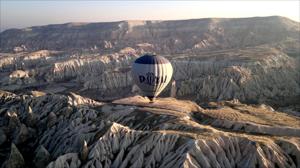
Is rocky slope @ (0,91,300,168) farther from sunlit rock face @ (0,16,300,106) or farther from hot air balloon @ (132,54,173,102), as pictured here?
sunlit rock face @ (0,16,300,106)

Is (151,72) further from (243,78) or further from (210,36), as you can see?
(210,36)

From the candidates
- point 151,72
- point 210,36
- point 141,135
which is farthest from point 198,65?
point 141,135

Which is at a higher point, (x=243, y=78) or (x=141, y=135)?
(x=141, y=135)

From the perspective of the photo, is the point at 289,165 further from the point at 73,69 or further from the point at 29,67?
the point at 29,67

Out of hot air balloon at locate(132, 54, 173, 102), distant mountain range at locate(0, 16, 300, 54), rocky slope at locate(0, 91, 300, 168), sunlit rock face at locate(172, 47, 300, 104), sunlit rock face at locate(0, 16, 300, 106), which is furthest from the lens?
distant mountain range at locate(0, 16, 300, 54)

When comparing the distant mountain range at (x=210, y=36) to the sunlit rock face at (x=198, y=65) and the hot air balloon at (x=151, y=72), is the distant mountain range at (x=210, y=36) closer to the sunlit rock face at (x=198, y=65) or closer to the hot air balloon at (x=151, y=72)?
the sunlit rock face at (x=198, y=65)

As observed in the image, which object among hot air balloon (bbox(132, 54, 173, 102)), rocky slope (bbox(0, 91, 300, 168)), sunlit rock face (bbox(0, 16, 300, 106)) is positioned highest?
hot air balloon (bbox(132, 54, 173, 102))

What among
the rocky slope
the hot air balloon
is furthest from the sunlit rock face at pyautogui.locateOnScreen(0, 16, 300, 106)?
the hot air balloon
